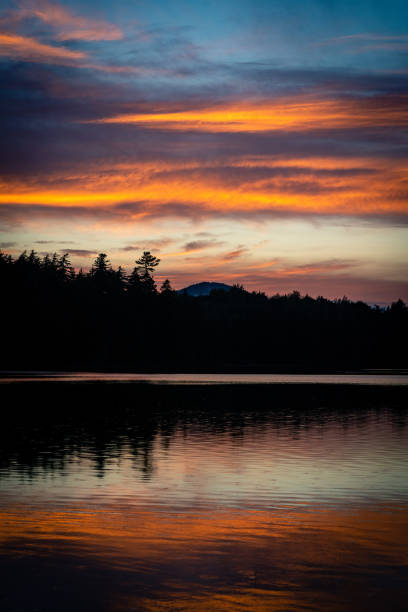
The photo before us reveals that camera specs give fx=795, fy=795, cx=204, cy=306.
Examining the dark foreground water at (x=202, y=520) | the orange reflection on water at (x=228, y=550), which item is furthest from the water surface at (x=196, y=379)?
the orange reflection on water at (x=228, y=550)

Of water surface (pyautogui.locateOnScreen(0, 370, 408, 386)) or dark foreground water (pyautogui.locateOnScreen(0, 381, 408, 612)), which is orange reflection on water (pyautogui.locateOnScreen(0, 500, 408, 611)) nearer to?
dark foreground water (pyautogui.locateOnScreen(0, 381, 408, 612))

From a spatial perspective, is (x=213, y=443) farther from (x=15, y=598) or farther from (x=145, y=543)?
(x=15, y=598)

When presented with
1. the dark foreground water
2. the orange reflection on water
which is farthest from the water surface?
the orange reflection on water

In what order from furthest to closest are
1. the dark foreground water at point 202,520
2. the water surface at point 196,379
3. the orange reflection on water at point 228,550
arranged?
the water surface at point 196,379
the dark foreground water at point 202,520
the orange reflection on water at point 228,550

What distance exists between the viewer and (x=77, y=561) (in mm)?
14359

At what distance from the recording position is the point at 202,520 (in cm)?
1841

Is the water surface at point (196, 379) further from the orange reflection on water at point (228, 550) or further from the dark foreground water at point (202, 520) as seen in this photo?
the orange reflection on water at point (228, 550)

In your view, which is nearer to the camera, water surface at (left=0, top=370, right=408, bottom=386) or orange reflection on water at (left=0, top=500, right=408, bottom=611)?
orange reflection on water at (left=0, top=500, right=408, bottom=611)

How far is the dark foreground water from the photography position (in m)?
12.6

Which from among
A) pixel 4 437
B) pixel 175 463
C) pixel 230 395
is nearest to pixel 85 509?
pixel 175 463

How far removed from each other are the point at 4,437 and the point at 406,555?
2658 cm

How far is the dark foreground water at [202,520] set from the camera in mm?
12609

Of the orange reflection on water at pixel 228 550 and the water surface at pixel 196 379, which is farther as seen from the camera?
the water surface at pixel 196 379

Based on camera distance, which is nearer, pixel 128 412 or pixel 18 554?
pixel 18 554
